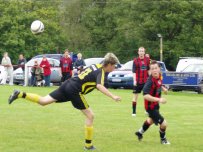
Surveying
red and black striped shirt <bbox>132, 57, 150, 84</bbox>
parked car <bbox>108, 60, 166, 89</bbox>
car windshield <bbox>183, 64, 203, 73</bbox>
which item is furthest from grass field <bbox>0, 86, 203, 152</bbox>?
car windshield <bbox>183, 64, 203, 73</bbox>

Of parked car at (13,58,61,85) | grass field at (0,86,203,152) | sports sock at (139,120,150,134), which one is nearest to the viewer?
grass field at (0,86,203,152)

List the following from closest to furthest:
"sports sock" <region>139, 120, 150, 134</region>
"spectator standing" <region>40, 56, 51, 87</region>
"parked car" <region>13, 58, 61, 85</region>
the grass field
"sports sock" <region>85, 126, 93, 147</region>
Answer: "sports sock" <region>85, 126, 93, 147</region>, the grass field, "sports sock" <region>139, 120, 150, 134</region>, "spectator standing" <region>40, 56, 51, 87</region>, "parked car" <region>13, 58, 61, 85</region>

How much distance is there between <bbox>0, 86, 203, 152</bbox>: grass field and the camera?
1127cm

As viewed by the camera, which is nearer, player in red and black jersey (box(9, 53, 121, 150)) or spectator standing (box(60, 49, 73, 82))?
player in red and black jersey (box(9, 53, 121, 150))

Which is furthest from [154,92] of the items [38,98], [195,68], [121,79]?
[195,68]

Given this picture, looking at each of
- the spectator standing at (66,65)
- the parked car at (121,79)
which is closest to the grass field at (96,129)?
the spectator standing at (66,65)

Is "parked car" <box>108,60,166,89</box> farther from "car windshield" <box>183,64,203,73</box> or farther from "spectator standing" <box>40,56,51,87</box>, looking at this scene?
"spectator standing" <box>40,56,51,87</box>

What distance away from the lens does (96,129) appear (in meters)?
13.8

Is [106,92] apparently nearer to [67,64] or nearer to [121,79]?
[67,64]

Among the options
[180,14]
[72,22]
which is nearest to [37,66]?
[180,14]

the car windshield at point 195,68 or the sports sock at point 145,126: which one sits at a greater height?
the sports sock at point 145,126

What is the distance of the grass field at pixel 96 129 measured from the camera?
1127 cm

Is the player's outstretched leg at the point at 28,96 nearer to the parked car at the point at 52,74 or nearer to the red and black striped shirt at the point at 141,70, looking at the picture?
the red and black striped shirt at the point at 141,70

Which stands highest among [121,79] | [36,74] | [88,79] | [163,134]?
[88,79]
